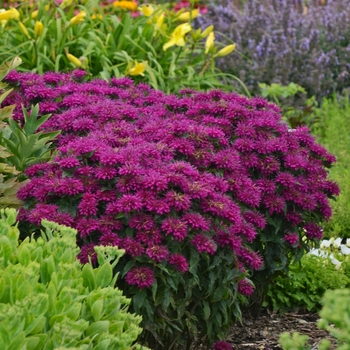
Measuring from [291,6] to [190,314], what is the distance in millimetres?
7490

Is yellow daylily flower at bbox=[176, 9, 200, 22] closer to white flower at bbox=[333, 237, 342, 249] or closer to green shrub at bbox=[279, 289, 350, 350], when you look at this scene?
white flower at bbox=[333, 237, 342, 249]

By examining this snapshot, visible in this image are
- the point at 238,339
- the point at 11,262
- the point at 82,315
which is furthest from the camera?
the point at 238,339

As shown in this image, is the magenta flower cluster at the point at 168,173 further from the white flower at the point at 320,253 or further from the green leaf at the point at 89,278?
the white flower at the point at 320,253

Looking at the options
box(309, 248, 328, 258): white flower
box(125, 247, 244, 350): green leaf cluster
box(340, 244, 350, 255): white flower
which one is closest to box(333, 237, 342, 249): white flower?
box(340, 244, 350, 255): white flower

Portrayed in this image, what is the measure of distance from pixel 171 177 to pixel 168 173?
0.04 metres

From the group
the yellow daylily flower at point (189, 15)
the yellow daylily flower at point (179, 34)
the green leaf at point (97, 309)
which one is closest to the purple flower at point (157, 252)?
the green leaf at point (97, 309)

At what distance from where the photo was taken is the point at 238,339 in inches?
163

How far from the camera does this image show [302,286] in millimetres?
4520

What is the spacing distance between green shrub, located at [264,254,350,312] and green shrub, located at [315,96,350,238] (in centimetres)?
50

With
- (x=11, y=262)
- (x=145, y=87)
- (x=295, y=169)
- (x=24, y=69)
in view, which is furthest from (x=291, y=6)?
(x=11, y=262)

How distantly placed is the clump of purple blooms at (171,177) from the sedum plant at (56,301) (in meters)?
0.59

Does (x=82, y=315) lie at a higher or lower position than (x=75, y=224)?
higher

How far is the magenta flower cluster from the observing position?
10.3 ft

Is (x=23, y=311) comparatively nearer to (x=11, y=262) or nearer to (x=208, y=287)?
(x=11, y=262)
